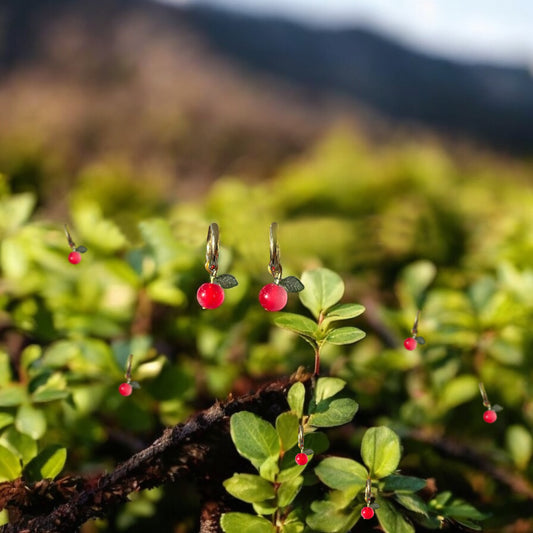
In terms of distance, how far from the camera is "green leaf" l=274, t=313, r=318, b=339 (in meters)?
0.40

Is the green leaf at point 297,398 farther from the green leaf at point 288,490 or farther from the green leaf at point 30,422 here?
the green leaf at point 30,422

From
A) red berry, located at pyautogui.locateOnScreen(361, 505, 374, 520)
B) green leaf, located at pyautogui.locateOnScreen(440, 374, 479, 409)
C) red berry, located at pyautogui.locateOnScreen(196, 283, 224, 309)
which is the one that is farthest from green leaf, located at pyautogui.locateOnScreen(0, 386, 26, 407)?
green leaf, located at pyautogui.locateOnScreen(440, 374, 479, 409)

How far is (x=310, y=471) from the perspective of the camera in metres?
0.43

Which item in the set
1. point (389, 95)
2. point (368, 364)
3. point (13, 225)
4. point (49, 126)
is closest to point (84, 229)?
point (13, 225)

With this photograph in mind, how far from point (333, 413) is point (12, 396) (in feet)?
0.99

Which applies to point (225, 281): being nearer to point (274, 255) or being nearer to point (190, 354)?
point (274, 255)

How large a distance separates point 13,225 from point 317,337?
0.48 meters

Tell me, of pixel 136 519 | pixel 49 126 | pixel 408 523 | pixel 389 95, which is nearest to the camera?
pixel 408 523

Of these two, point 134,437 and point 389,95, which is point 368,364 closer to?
point 134,437

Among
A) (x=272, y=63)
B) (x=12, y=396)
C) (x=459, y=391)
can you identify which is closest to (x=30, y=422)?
(x=12, y=396)

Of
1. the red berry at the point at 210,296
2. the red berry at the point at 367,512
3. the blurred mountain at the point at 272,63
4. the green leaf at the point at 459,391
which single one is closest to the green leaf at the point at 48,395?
the red berry at the point at 210,296

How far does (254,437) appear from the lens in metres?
0.38

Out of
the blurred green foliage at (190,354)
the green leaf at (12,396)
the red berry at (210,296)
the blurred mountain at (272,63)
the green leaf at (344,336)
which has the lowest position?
the blurred mountain at (272,63)

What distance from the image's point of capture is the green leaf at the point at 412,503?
381mm
